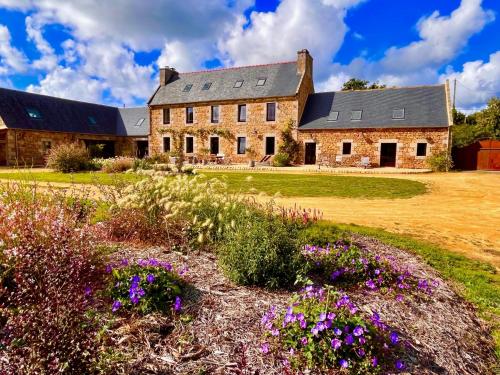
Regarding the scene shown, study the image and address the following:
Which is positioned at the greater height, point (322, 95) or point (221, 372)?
point (322, 95)

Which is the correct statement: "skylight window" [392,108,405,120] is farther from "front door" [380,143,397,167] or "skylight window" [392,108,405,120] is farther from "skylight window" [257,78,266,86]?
"skylight window" [257,78,266,86]

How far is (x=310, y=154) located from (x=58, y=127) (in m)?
20.7

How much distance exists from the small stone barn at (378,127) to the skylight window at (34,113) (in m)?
20.7

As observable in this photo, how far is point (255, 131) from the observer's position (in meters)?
26.4

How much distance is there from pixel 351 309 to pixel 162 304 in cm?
162

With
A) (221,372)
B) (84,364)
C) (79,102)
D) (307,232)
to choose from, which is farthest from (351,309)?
(79,102)

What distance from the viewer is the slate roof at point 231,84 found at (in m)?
25.9

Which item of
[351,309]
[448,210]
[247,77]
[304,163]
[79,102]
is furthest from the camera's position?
[79,102]

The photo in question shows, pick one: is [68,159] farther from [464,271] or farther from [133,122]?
[464,271]

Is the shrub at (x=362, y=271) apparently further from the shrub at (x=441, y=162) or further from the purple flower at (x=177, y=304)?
the shrub at (x=441, y=162)

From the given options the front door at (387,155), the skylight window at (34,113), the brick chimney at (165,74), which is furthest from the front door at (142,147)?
the front door at (387,155)

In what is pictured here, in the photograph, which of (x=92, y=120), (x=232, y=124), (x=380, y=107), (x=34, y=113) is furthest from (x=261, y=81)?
(x=34, y=113)

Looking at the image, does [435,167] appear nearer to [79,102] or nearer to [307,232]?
[307,232]

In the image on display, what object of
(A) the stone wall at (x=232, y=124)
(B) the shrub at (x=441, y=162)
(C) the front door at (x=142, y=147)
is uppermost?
(A) the stone wall at (x=232, y=124)
